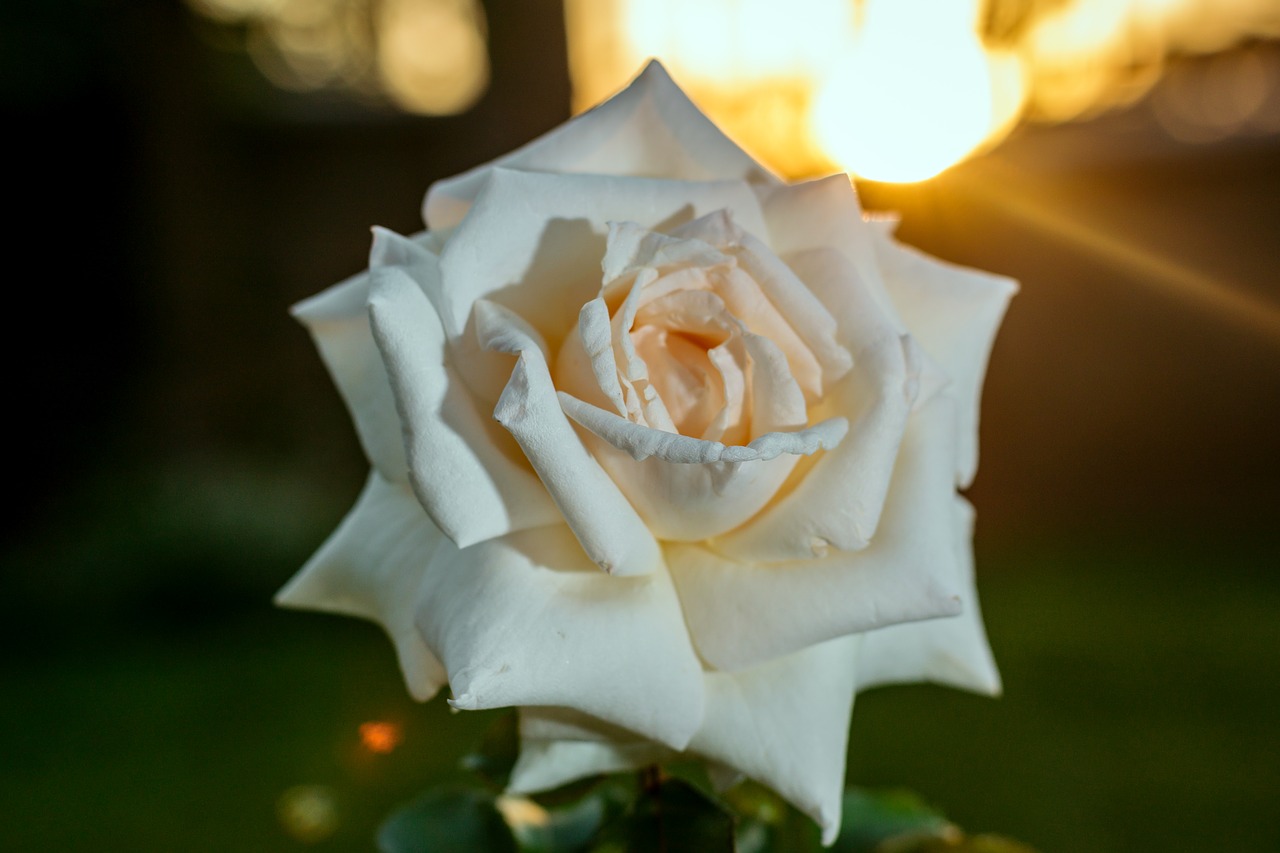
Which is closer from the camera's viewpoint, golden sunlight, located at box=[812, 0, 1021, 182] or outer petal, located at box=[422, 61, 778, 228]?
outer petal, located at box=[422, 61, 778, 228]

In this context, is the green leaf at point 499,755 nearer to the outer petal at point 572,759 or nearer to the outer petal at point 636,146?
the outer petal at point 572,759

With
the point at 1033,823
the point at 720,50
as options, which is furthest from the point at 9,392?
the point at 1033,823

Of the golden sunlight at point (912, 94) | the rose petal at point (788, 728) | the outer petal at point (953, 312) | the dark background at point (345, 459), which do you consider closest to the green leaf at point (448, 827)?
the rose petal at point (788, 728)

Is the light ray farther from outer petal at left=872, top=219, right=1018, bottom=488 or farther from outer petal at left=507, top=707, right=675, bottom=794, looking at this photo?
outer petal at left=507, top=707, right=675, bottom=794

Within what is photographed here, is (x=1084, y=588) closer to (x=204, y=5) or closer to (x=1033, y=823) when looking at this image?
(x=1033, y=823)

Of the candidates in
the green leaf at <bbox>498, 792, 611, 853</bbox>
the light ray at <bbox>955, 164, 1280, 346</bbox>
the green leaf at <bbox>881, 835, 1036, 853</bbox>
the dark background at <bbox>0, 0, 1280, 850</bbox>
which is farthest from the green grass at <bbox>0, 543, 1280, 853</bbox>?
the green leaf at <bbox>881, 835, 1036, 853</bbox>

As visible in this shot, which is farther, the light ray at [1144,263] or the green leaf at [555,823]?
the light ray at [1144,263]
